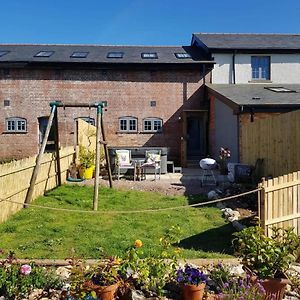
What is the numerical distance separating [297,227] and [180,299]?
2910 millimetres

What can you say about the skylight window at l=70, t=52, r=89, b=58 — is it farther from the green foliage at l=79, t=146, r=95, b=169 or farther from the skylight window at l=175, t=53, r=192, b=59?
the green foliage at l=79, t=146, r=95, b=169

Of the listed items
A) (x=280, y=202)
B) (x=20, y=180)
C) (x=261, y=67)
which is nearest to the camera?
(x=280, y=202)

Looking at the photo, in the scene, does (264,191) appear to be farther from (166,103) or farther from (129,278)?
(166,103)

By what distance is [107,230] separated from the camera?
6449mm

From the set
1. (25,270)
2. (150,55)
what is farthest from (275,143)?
(150,55)

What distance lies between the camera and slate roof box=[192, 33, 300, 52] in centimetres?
1929

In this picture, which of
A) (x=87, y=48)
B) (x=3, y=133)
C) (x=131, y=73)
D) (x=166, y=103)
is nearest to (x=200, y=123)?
(x=166, y=103)

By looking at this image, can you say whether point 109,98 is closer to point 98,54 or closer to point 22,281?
point 98,54

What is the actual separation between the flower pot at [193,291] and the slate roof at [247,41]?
16.9 m

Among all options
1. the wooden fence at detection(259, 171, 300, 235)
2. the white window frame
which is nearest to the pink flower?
the wooden fence at detection(259, 171, 300, 235)

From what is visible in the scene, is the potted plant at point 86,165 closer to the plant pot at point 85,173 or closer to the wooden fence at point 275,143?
the plant pot at point 85,173

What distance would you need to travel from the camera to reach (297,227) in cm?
582

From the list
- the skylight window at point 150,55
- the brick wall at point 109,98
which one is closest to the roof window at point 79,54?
the brick wall at point 109,98

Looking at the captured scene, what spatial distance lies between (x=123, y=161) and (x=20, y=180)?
5.91 m
